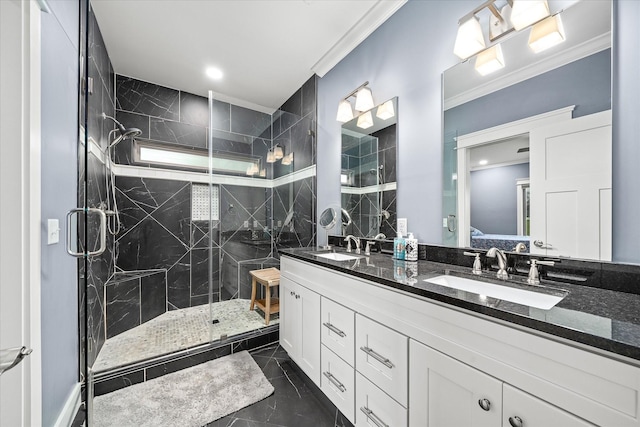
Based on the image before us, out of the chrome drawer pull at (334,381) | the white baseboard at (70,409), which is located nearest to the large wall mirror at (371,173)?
the chrome drawer pull at (334,381)

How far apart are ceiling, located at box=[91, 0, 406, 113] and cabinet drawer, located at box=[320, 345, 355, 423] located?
2.36m

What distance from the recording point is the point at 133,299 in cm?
252

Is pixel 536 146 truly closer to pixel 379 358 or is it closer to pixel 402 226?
pixel 402 226

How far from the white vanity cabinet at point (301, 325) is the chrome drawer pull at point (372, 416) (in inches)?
16.3

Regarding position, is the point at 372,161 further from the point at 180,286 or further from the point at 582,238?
the point at 180,286

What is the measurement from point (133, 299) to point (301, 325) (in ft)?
6.35

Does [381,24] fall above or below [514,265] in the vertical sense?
above

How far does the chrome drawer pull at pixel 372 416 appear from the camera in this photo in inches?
43.6

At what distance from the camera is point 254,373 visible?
1865 millimetres

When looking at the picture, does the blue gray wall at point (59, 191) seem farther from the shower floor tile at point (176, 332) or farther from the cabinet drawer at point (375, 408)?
the cabinet drawer at point (375, 408)

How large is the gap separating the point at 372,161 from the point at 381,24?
1046 millimetres

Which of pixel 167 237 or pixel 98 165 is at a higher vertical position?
pixel 98 165

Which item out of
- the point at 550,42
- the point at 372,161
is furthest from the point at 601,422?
the point at 372,161

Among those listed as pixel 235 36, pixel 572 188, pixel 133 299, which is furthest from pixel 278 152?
pixel 572 188
